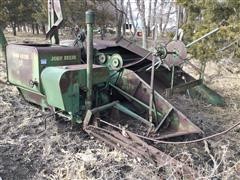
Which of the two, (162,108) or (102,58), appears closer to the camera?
(162,108)

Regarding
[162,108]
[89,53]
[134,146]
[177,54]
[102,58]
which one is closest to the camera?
[134,146]

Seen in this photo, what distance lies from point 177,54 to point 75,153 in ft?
5.46

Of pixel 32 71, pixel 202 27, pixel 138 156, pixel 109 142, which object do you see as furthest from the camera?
pixel 202 27

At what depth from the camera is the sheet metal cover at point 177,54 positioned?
4086 millimetres

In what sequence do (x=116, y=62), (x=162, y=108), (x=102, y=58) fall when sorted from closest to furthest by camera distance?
(x=162, y=108), (x=116, y=62), (x=102, y=58)

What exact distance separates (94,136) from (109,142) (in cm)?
21

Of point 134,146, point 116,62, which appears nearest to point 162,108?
point 134,146

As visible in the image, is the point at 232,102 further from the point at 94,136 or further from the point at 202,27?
the point at 94,136

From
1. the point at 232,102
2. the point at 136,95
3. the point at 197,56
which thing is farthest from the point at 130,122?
the point at 197,56

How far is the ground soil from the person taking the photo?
3150 millimetres

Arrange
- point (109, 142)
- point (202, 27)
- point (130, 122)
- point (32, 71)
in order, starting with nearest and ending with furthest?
point (109, 142)
point (32, 71)
point (130, 122)
point (202, 27)

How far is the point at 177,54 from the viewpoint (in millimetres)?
4094

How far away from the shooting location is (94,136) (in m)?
3.70

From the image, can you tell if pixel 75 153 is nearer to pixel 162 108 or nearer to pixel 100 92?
pixel 100 92
